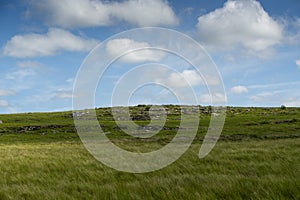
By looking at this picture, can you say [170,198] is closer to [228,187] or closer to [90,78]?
[228,187]

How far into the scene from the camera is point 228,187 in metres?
6.91

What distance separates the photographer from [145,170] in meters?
11.3

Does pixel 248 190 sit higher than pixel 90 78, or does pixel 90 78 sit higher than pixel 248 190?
pixel 90 78

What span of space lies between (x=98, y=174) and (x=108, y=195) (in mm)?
3633

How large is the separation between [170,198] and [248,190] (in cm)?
166

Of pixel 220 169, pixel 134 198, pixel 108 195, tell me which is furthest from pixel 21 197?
pixel 220 169

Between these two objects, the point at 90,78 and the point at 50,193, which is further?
the point at 90,78

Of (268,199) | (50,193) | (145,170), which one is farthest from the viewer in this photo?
(145,170)

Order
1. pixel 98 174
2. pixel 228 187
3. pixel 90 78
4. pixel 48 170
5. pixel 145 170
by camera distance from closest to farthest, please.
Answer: pixel 228 187
pixel 98 174
pixel 145 170
pixel 48 170
pixel 90 78

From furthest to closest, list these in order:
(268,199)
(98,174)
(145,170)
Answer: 1. (145,170)
2. (98,174)
3. (268,199)

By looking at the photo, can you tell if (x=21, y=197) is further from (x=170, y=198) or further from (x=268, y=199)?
(x=268, y=199)

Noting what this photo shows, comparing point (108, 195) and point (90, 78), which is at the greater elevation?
point (90, 78)

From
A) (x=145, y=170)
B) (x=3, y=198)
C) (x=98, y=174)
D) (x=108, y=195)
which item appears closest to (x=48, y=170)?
(x=98, y=174)

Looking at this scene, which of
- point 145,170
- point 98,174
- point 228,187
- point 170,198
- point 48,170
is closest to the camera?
point 170,198
